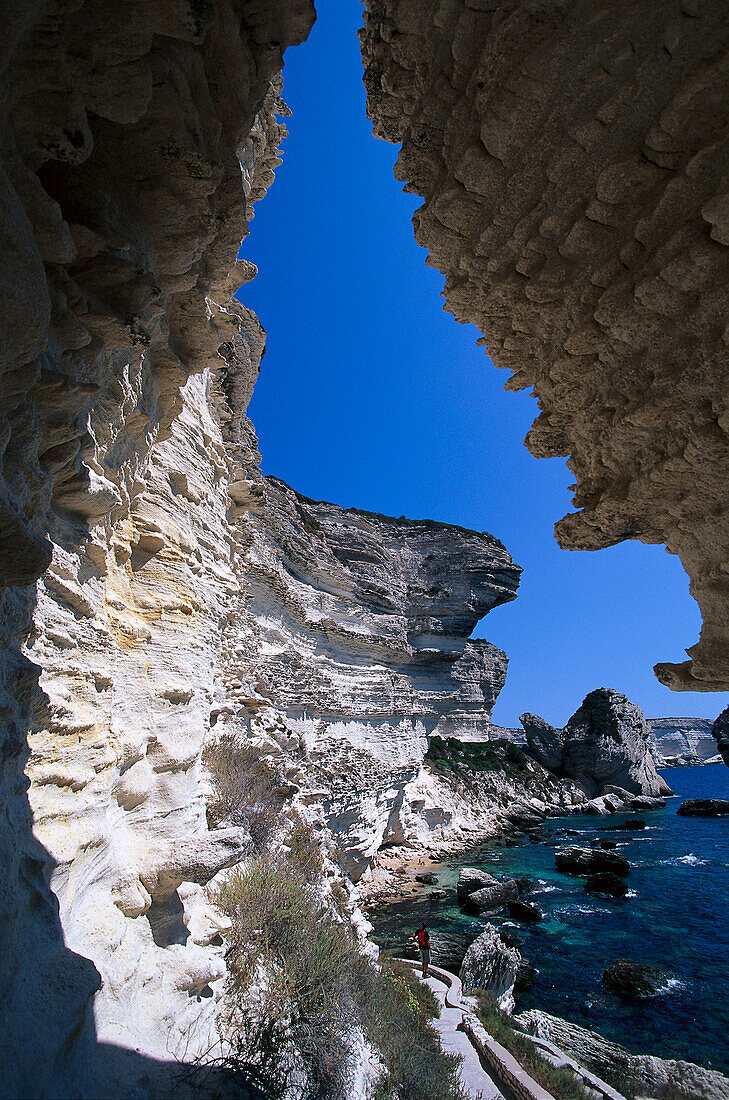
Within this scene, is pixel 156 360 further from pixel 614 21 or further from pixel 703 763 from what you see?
pixel 703 763

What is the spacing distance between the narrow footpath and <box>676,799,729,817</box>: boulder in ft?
128

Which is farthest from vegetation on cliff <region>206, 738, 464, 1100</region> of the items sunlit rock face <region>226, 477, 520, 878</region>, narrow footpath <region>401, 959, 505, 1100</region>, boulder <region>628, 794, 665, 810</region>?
boulder <region>628, 794, 665, 810</region>

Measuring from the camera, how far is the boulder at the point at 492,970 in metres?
10.5

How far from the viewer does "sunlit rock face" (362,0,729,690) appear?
86.0 inches

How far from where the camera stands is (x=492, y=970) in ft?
36.3

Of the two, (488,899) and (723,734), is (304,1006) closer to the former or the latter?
(488,899)

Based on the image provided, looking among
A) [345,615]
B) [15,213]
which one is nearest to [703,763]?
[345,615]

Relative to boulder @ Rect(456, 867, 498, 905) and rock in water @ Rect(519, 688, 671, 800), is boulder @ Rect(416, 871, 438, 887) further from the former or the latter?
rock in water @ Rect(519, 688, 671, 800)

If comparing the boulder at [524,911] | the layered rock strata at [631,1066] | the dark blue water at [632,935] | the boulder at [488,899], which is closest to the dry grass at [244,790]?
the layered rock strata at [631,1066]

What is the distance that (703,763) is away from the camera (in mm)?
120000

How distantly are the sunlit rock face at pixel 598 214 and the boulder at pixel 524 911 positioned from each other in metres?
17.3

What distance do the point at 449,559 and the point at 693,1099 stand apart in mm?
32201

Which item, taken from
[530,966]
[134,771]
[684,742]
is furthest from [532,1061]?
[684,742]

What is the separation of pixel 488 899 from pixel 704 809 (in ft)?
109
